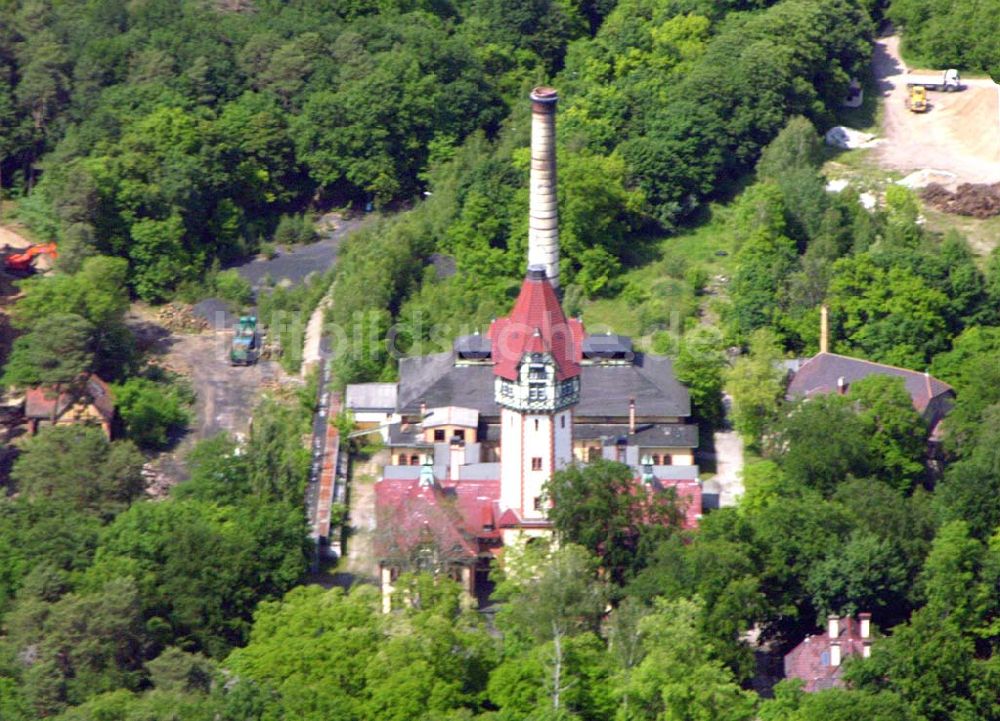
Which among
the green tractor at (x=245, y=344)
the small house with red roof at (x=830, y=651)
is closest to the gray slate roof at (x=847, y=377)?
the small house with red roof at (x=830, y=651)

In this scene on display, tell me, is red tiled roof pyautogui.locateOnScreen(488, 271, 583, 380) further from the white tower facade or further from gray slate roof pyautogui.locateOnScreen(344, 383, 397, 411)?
gray slate roof pyautogui.locateOnScreen(344, 383, 397, 411)

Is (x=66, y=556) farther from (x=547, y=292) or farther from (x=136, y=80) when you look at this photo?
(x=136, y=80)

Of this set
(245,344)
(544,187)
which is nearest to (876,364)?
(544,187)

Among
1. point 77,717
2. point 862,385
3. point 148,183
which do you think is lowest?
point 77,717

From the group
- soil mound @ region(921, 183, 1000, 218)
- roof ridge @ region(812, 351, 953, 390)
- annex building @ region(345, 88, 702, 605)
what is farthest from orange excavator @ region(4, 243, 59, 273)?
soil mound @ region(921, 183, 1000, 218)

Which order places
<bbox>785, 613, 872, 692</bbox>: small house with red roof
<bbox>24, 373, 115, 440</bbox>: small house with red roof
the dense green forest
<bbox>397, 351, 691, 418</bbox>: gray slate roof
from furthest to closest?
<bbox>24, 373, 115, 440</bbox>: small house with red roof
<bbox>397, 351, 691, 418</bbox>: gray slate roof
<bbox>785, 613, 872, 692</bbox>: small house with red roof
the dense green forest

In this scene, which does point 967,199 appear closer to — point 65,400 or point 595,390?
point 595,390

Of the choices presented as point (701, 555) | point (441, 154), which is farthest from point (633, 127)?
point (701, 555)

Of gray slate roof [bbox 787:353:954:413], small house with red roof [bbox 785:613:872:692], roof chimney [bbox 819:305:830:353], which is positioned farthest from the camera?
roof chimney [bbox 819:305:830:353]
